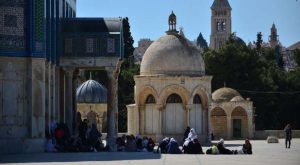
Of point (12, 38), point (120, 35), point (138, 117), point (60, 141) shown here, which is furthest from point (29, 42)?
point (138, 117)

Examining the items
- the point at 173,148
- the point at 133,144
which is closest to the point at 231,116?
the point at 133,144

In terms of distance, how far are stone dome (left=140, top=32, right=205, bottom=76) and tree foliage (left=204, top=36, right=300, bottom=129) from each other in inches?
926

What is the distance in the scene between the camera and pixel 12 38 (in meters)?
28.2

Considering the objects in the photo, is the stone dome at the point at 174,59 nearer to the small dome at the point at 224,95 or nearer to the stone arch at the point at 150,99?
the stone arch at the point at 150,99

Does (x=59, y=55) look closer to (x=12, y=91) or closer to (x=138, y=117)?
(x=12, y=91)

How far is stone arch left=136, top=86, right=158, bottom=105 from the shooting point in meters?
44.3

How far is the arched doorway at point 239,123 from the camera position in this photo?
57.3 m

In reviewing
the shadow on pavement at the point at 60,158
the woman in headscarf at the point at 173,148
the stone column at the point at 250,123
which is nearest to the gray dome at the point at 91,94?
the stone column at the point at 250,123

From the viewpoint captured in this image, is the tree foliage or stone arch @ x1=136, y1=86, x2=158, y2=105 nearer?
stone arch @ x1=136, y1=86, x2=158, y2=105

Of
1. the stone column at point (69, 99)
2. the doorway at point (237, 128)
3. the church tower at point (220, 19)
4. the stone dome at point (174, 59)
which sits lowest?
the doorway at point (237, 128)

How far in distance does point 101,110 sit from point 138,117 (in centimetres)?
1343

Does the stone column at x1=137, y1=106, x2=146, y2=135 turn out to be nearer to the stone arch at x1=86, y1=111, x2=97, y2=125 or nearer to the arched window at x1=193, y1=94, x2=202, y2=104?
the arched window at x1=193, y1=94, x2=202, y2=104

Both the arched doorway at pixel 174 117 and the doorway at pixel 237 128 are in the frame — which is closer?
the arched doorway at pixel 174 117

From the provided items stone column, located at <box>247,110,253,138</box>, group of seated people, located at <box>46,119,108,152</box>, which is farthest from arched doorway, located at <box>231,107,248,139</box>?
group of seated people, located at <box>46,119,108,152</box>
